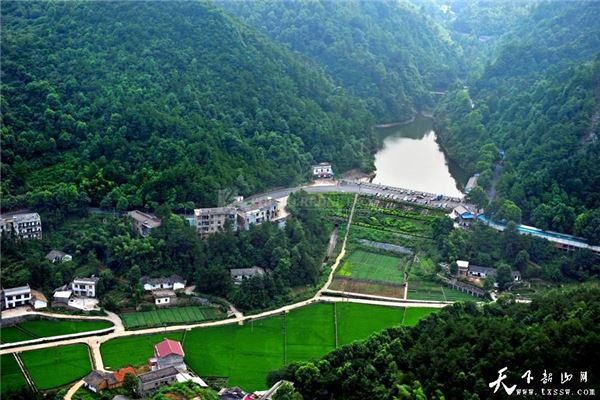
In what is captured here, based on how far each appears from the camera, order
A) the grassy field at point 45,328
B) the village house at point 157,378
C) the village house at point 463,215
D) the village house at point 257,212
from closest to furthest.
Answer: the village house at point 157,378 < the grassy field at point 45,328 < the village house at point 257,212 < the village house at point 463,215

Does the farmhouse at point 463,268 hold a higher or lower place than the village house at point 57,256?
lower

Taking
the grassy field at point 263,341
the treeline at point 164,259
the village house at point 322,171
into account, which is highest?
the village house at point 322,171

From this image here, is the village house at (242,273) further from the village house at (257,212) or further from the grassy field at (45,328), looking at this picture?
the grassy field at (45,328)

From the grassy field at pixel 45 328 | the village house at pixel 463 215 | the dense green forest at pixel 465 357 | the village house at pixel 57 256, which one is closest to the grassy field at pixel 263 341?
the grassy field at pixel 45 328

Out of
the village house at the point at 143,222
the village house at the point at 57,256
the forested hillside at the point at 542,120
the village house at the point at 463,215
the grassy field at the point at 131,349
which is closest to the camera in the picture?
the grassy field at the point at 131,349

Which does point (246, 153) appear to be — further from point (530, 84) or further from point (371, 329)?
point (530, 84)

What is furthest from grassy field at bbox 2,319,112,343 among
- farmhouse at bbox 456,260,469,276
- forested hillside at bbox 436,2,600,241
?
forested hillside at bbox 436,2,600,241

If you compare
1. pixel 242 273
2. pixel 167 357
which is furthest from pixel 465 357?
pixel 242 273
